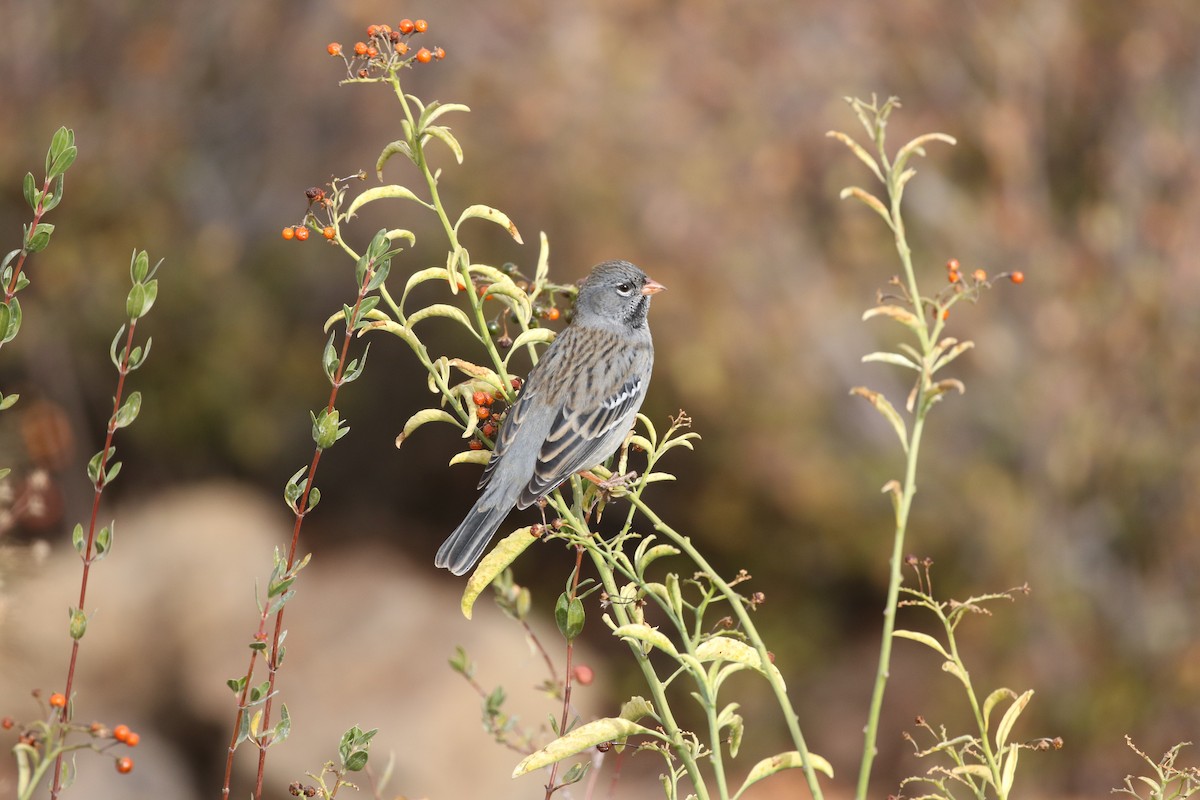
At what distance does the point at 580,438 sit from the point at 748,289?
4.96 m

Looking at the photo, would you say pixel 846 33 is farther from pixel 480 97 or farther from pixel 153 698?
pixel 153 698

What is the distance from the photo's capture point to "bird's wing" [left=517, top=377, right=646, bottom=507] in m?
3.68

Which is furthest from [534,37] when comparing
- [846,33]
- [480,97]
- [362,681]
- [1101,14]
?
[362,681]

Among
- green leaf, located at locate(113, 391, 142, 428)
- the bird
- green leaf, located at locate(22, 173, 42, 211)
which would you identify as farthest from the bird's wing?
green leaf, located at locate(22, 173, 42, 211)

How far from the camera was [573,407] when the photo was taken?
405 cm

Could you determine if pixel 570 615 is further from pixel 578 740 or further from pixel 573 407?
pixel 573 407

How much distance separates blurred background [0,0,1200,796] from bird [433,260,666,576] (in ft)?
11.3

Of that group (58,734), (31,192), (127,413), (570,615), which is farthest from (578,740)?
(31,192)

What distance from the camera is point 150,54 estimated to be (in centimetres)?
964

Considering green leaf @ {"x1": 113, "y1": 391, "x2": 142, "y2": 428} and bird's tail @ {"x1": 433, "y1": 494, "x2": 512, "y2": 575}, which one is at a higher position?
green leaf @ {"x1": 113, "y1": 391, "x2": 142, "y2": 428}

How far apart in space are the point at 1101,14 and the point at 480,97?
4.60 metres

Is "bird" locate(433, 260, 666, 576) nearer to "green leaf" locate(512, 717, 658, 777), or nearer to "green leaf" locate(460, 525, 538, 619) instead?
"green leaf" locate(460, 525, 538, 619)

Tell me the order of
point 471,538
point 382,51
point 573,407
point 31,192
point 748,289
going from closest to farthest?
1. point 31,192
2. point 382,51
3. point 471,538
4. point 573,407
5. point 748,289

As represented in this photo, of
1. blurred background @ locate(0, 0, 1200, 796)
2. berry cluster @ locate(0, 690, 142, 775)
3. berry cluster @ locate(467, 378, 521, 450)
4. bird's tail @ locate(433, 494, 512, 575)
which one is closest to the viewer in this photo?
berry cluster @ locate(0, 690, 142, 775)
